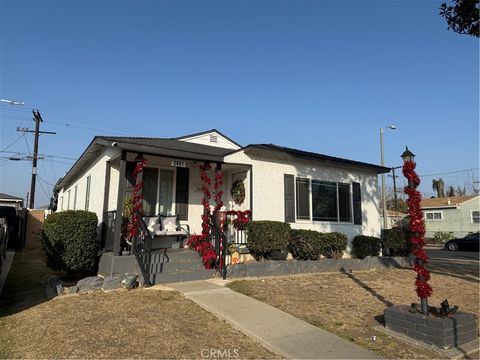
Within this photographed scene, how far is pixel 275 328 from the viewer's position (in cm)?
516

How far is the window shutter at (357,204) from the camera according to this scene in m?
13.1

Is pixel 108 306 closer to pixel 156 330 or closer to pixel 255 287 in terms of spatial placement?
pixel 156 330

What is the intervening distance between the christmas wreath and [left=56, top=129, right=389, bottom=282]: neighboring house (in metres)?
0.16

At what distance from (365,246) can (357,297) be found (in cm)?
507

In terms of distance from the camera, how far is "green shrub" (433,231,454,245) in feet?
99.4

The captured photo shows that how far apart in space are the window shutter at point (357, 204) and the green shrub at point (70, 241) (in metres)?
8.93

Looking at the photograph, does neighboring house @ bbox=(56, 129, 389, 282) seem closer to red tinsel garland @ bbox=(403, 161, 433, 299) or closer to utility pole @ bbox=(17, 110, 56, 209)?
red tinsel garland @ bbox=(403, 161, 433, 299)

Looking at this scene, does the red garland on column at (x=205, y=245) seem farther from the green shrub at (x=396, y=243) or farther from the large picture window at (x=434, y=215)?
the large picture window at (x=434, y=215)

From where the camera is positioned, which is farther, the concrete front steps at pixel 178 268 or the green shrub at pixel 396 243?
the green shrub at pixel 396 243

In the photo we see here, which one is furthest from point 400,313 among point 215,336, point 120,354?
point 120,354

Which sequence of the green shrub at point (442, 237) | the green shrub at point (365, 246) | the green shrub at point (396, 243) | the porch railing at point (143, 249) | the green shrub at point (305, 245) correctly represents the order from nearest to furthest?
1. the porch railing at point (143, 249)
2. the green shrub at point (305, 245)
3. the green shrub at point (365, 246)
4. the green shrub at point (396, 243)
5. the green shrub at point (442, 237)

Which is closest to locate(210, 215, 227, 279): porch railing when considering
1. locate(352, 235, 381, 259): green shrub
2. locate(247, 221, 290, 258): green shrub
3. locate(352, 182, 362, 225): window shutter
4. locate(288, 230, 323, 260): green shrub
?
locate(247, 221, 290, 258): green shrub
